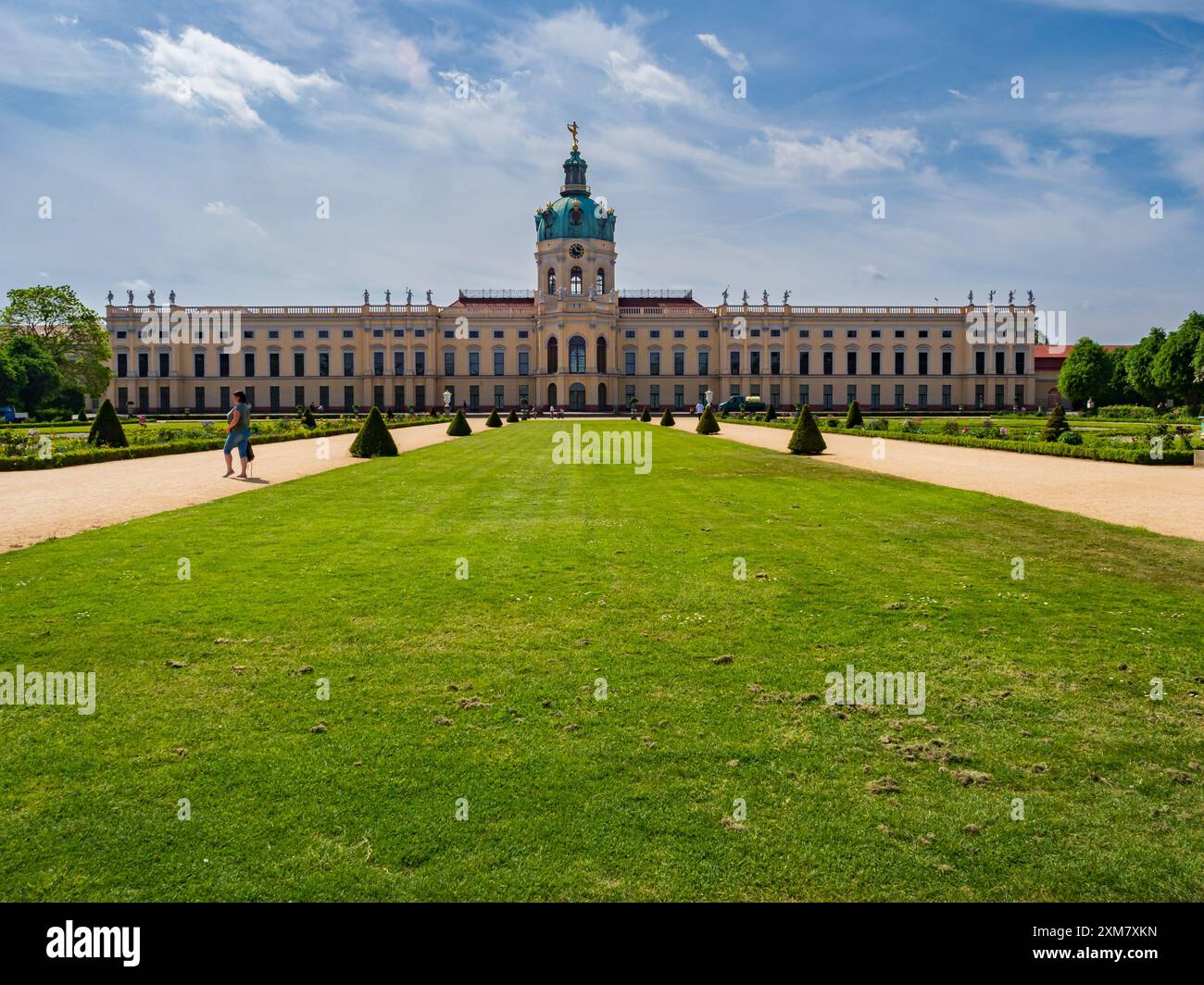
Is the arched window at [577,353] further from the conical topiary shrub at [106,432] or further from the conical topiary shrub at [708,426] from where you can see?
the conical topiary shrub at [106,432]

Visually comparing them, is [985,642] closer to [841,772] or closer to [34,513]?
[841,772]

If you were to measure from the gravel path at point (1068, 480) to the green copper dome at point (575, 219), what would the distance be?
61.3 metres

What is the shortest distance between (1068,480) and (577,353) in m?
67.0

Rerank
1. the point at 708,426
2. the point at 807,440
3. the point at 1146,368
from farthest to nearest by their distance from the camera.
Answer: the point at 1146,368 → the point at 708,426 → the point at 807,440

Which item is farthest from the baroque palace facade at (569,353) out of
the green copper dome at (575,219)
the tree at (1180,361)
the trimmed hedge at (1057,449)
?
the trimmed hedge at (1057,449)

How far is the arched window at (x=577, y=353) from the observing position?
8150 centimetres

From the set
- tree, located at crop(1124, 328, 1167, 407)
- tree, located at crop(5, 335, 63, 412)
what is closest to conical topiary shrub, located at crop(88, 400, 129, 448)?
tree, located at crop(5, 335, 63, 412)

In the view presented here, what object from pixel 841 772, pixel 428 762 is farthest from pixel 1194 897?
pixel 428 762

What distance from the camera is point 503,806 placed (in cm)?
374

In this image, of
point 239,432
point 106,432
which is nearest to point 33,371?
point 106,432

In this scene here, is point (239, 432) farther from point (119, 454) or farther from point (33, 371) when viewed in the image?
point (33, 371)

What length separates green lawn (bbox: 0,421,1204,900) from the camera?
333cm

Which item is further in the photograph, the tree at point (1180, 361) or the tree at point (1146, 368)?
the tree at point (1146, 368)

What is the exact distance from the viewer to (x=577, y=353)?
3226 inches
